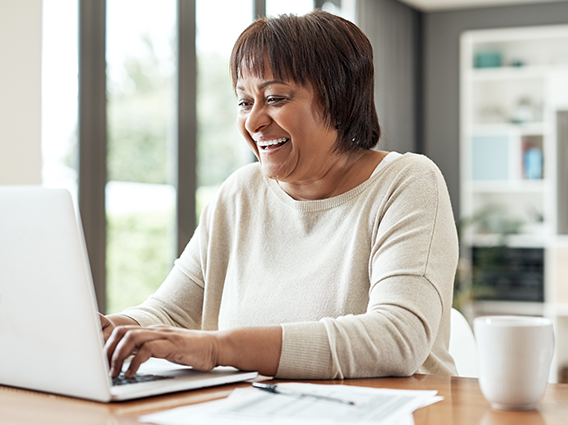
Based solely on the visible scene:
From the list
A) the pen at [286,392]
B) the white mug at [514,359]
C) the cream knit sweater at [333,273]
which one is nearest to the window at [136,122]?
the cream knit sweater at [333,273]

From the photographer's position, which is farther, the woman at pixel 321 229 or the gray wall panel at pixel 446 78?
the gray wall panel at pixel 446 78

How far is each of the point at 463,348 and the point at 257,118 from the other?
2.08 feet

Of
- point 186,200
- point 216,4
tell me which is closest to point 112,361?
point 186,200

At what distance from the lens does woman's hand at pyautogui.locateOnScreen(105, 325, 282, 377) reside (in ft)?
3.06

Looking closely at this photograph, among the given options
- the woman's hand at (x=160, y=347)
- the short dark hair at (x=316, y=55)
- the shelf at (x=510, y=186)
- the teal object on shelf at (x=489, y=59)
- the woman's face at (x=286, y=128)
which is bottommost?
the woman's hand at (x=160, y=347)

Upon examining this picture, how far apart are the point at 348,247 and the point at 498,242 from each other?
4078mm

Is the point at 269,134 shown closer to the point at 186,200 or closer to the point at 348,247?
the point at 348,247

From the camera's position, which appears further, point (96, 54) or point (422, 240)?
point (96, 54)

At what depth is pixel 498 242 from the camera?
203 inches

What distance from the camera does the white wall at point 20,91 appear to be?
2.32m

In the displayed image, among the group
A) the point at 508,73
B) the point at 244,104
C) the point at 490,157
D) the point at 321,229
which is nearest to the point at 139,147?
the point at 244,104

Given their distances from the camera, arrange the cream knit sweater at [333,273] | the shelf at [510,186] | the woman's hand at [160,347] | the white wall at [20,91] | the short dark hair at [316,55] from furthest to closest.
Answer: the shelf at [510,186] → the white wall at [20,91] → the short dark hair at [316,55] → the cream knit sweater at [333,273] → the woman's hand at [160,347]

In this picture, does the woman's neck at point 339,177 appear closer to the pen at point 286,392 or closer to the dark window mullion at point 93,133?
the pen at point 286,392

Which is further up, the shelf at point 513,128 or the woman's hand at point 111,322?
the shelf at point 513,128
